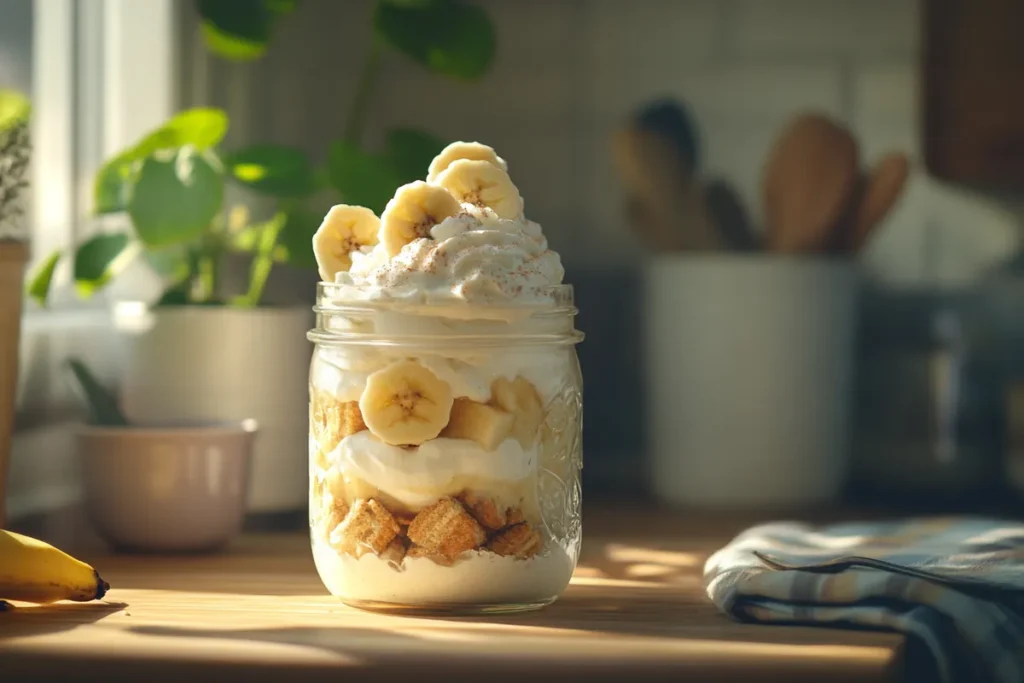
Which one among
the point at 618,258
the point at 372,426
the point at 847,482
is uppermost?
the point at 618,258

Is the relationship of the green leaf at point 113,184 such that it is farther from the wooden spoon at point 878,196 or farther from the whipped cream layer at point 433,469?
the wooden spoon at point 878,196

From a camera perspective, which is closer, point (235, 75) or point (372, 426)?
point (372, 426)

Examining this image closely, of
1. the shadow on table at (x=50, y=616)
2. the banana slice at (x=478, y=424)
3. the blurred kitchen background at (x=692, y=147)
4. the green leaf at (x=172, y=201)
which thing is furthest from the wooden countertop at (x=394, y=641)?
the blurred kitchen background at (x=692, y=147)

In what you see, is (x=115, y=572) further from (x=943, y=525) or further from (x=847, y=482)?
(x=847, y=482)

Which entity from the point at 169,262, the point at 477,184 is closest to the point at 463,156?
the point at 477,184

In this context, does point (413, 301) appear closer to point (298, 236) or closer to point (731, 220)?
point (298, 236)

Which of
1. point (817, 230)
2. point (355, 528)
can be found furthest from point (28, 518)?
point (817, 230)

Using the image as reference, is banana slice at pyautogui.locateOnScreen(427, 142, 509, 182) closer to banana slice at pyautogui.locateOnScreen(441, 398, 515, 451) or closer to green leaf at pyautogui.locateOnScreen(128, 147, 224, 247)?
banana slice at pyautogui.locateOnScreen(441, 398, 515, 451)
